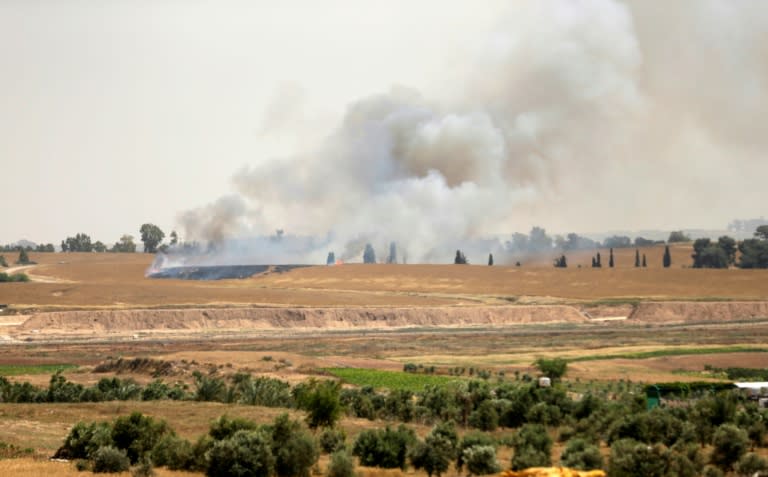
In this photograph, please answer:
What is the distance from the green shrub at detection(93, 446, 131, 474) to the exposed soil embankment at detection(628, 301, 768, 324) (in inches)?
3421

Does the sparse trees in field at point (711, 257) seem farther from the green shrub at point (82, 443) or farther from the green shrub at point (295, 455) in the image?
the green shrub at point (82, 443)

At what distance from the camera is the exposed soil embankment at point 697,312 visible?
108 metres

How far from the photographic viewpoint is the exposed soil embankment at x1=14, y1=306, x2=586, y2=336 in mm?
95312

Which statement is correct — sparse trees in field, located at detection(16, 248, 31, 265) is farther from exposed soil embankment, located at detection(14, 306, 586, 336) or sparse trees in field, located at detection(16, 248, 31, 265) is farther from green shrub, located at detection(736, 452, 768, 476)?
green shrub, located at detection(736, 452, 768, 476)

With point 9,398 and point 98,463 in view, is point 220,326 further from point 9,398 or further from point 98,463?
point 98,463

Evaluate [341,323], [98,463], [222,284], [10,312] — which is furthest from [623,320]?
[98,463]

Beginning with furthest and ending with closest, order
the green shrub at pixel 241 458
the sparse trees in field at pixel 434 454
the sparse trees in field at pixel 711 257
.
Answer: the sparse trees in field at pixel 711 257 < the sparse trees in field at pixel 434 454 < the green shrub at pixel 241 458

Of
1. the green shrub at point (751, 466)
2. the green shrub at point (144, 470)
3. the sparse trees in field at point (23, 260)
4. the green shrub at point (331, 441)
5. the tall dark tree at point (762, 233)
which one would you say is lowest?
the green shrub at point (331, 441)

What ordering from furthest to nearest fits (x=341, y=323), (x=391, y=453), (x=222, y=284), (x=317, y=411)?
(x=222, y=284)
(x=341, y=323)
(x=317, y=411)
(x=391, y=453)

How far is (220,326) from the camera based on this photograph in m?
98.1

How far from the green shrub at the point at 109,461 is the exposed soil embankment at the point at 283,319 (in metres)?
67.2

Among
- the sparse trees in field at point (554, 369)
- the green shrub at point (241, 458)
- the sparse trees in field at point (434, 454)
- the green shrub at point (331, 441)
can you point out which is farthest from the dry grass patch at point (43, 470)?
the sparse trees in field at point (554, 369)

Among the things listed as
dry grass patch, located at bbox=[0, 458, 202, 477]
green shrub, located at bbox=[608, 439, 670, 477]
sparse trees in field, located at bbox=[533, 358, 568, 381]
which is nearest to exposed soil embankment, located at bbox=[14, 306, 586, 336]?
sparse trees in field, located at bbox=[533, 358, 568, 381]

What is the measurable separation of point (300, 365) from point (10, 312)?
47277mm
